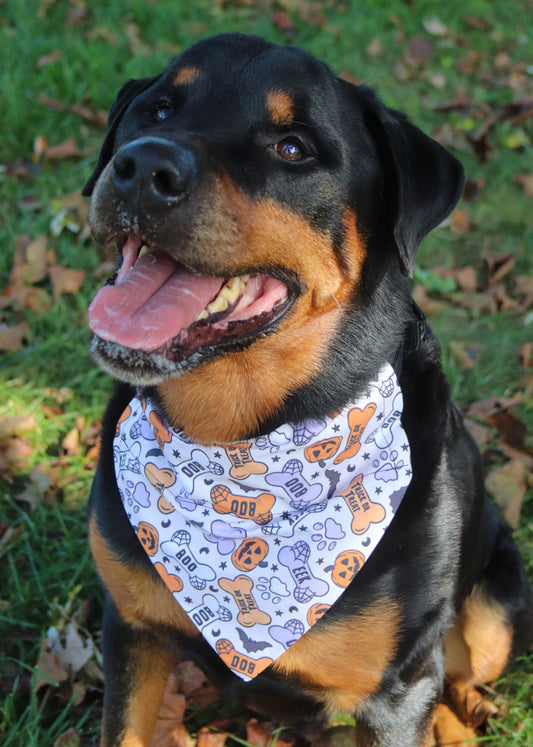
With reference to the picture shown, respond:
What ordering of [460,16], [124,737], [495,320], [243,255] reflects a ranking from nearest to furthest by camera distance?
[243,255] < [124,737] < [495,320] < [460,16]

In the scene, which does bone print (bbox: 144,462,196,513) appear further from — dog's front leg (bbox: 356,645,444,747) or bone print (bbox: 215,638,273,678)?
dog's front leg (bbox: 356,645,444,747)

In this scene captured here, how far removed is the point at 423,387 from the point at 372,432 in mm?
277

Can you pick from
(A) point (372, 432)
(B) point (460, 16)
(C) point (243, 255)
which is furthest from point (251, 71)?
(B) point (460, 16)

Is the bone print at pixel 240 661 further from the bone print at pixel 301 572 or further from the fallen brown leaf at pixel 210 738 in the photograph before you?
the fallen brown leaf at pixel 210 738

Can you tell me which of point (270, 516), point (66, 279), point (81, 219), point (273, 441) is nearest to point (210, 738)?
point (270, 516)

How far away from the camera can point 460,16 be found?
23.8 ft

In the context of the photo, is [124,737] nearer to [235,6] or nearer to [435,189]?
[435,189]

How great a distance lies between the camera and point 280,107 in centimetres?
211

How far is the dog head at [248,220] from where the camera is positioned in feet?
6.20

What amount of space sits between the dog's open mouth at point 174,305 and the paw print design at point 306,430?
341 mm

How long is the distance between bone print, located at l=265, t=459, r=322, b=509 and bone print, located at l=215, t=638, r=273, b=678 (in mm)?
421

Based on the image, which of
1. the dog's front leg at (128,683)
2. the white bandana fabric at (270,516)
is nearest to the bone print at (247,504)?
the white bandana fabric at (270,516)

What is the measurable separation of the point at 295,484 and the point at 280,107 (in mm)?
1017

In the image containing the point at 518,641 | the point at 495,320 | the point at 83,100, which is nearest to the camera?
the point at 518,641
